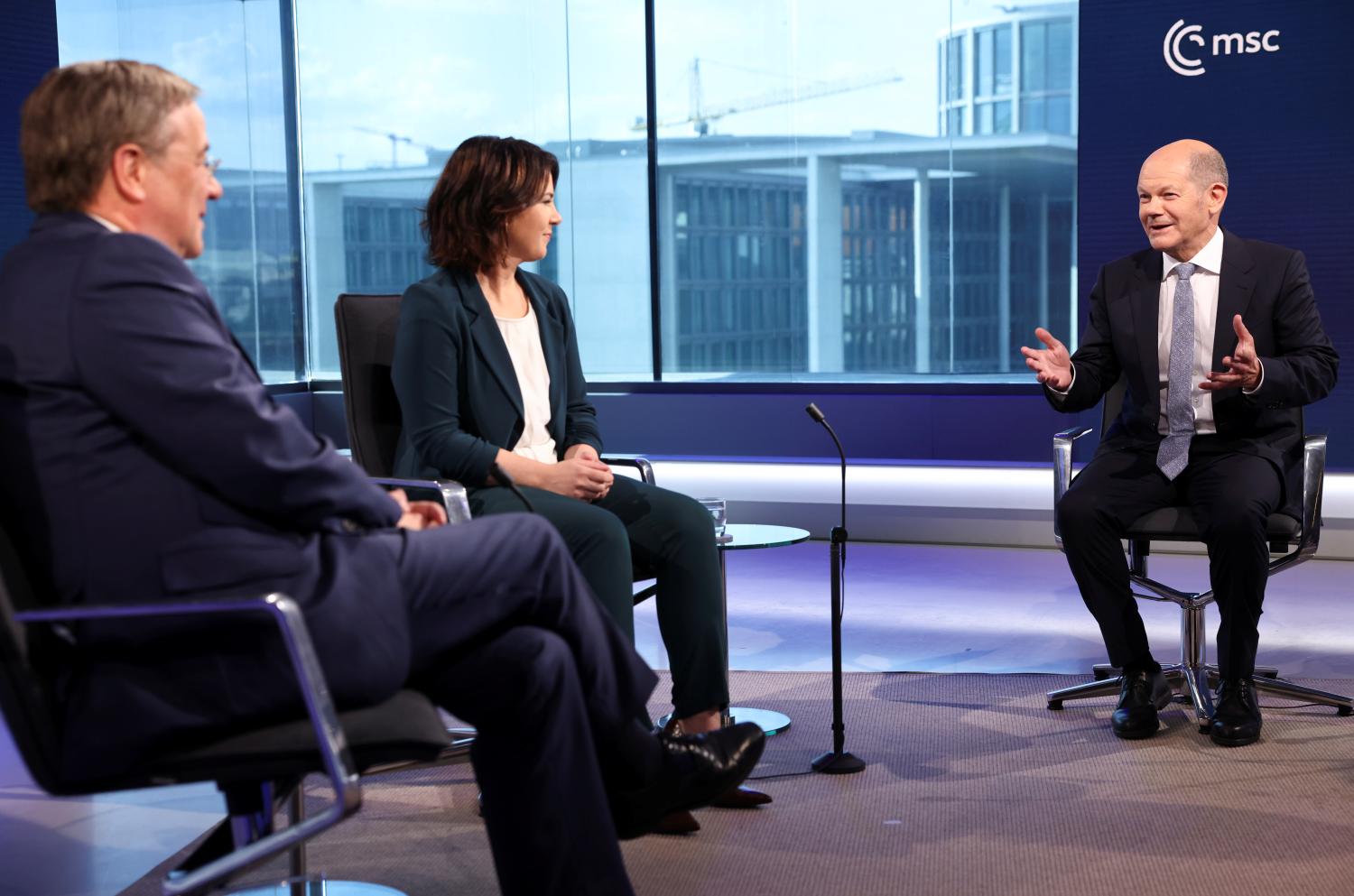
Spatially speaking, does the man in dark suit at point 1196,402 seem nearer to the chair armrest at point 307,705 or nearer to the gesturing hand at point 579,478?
the gesturing hand at point 579,478

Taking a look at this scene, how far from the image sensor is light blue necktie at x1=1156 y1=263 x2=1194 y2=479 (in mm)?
3402

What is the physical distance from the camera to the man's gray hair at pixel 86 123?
168 cm

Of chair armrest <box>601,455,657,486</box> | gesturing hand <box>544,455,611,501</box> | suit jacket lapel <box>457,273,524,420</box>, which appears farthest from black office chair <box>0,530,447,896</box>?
chair armrest <box>601,455,657,486</box>

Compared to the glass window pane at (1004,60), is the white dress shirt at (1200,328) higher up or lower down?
lower down

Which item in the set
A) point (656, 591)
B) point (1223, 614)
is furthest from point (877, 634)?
point (656, 591)

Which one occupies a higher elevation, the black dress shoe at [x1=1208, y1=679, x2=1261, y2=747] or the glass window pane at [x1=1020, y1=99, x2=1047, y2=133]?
the glass window pane at [x1=1020, y1=99, x2=1047, y2=133]

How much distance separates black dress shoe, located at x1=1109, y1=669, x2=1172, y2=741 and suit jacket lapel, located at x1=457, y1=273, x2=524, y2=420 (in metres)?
1.50

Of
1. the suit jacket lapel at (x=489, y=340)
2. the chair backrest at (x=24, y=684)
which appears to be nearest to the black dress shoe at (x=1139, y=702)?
the suit jacket lapel at (x=489, y=340)

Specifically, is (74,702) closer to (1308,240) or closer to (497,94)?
(1308,240)

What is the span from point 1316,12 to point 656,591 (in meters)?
3.69

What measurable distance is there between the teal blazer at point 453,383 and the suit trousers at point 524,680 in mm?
981

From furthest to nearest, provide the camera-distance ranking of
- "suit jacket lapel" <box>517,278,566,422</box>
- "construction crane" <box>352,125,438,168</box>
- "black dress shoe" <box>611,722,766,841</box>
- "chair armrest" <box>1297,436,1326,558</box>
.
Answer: "construction crane" <box>352,125,438,168</box>
"chair armrest" <box>1297,436,1326,558</box>
"suit jacket lapel" <box>517,278,566,422</box>
"black dress shoe" <box>611,722,766,841</box>

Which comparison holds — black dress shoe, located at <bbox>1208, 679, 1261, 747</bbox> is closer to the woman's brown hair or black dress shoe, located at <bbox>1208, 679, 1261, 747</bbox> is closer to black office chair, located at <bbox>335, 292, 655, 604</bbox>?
black office chair, located at <bbox>335, 292, 655, 604</bbox>

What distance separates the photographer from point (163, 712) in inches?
63.4
